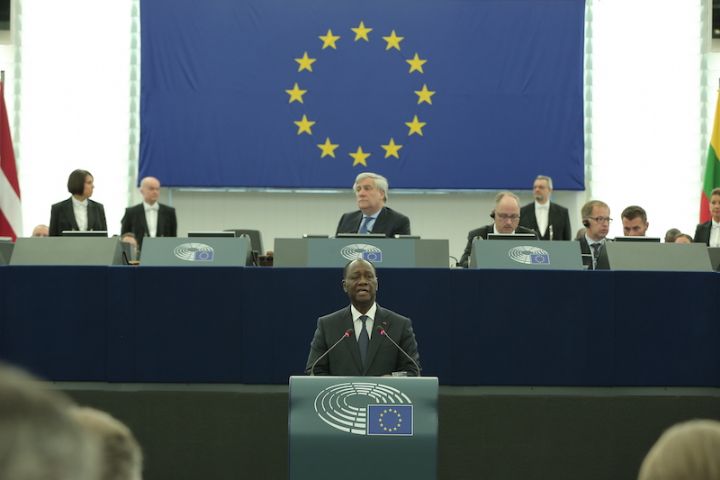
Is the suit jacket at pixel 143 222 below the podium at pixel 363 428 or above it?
above

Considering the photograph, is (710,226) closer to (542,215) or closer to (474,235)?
(542,215)

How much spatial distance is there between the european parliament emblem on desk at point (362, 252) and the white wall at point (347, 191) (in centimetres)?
541

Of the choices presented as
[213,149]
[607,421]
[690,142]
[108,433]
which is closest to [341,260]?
[607,421]

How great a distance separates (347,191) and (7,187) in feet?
12.4

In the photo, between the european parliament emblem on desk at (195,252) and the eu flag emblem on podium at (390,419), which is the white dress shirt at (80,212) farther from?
the eu flag emblem on podium at (390,419)

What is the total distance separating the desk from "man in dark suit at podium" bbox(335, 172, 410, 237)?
1.22 m

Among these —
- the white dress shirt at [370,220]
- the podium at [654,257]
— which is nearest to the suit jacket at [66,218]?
the white dress shirt at [370,220]

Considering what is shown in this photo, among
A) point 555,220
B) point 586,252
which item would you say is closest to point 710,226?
point 555,220

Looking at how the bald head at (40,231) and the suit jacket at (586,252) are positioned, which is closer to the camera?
the suit jacket at (586,252)

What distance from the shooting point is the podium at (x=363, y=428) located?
509cm

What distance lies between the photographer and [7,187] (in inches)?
454

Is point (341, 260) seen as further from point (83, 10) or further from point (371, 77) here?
point (83, 10)

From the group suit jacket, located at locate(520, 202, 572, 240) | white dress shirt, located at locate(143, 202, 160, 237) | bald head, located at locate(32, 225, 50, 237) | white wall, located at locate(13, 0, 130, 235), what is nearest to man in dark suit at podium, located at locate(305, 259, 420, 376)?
suit jacket, located at locate(520, 202, 572, 240)

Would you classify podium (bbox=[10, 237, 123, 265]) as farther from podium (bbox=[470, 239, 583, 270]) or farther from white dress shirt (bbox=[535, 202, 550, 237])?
white dress shirt (bbox=[535, 202, 550, 237])
